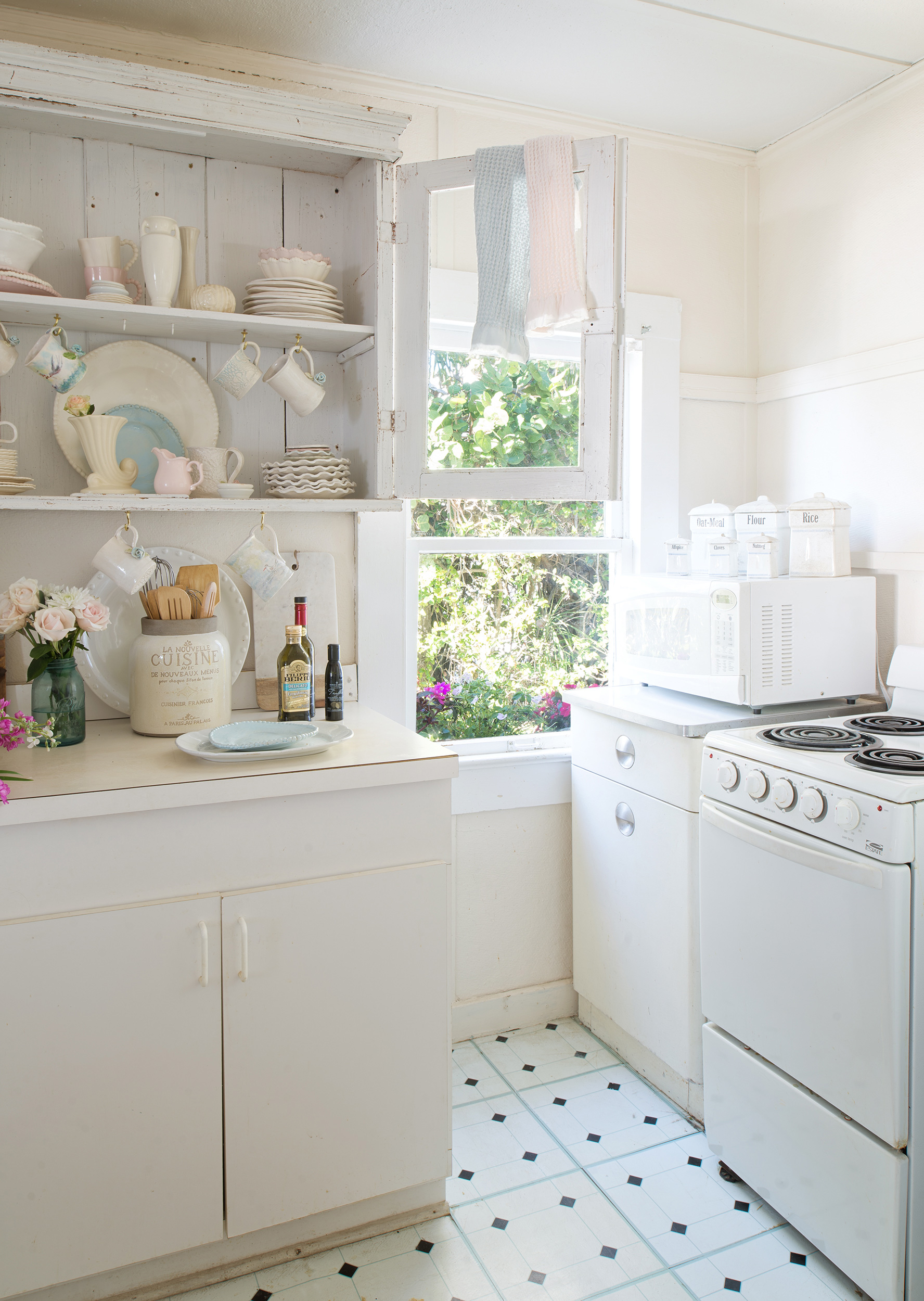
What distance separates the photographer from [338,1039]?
5.81 ft

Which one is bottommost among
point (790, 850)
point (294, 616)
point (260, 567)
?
point (790, 850)

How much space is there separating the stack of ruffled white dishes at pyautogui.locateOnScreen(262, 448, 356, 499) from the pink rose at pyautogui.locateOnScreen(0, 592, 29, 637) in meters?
0.64

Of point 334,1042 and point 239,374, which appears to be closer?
point 334,1042

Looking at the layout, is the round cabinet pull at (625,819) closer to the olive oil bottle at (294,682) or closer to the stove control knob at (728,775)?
the stove control knob at (728,775)

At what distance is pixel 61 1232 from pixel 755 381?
9.41 feet

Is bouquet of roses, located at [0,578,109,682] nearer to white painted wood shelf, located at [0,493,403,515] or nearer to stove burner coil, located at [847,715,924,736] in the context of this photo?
white painted wood shelf, located at [0,493,403,515]

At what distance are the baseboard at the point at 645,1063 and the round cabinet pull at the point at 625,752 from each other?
2.46 ft

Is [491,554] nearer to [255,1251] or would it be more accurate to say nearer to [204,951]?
[204,951]

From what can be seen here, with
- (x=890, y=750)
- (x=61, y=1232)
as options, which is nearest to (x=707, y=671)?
(x=890, y=750)

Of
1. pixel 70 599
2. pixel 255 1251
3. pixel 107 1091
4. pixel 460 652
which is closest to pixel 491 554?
pixel 460 652

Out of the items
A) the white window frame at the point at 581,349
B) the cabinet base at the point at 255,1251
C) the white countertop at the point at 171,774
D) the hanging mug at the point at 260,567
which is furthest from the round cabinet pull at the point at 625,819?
the hanging mug at the point at 260,567

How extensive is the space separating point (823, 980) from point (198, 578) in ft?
5.10

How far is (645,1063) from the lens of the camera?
2.43 metres

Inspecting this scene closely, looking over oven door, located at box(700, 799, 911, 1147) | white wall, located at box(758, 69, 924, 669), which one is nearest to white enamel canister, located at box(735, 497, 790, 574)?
white wall, located at box(758, 69, 924, 669)
